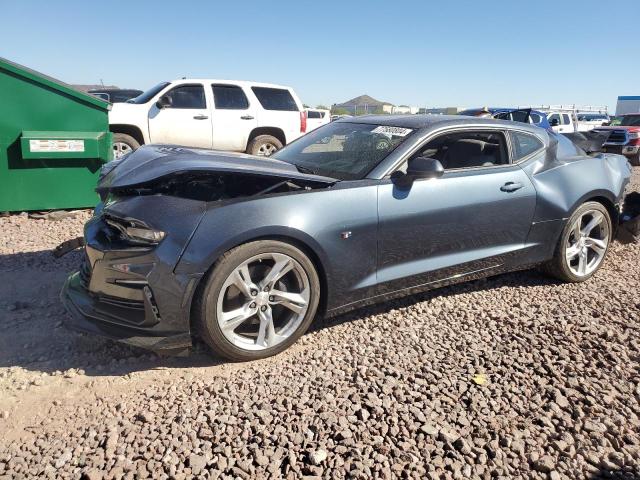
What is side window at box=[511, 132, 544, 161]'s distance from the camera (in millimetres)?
4211

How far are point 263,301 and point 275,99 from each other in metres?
8.33

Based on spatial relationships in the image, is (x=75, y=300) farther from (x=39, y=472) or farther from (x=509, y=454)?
(x=509, y=454)

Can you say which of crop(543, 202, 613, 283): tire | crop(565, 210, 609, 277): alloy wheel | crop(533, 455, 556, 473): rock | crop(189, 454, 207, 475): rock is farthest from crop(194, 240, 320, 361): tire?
crop(565, 210, 609, 277): alloy wheel

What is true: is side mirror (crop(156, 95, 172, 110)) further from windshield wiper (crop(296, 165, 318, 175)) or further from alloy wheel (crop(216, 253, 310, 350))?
alloy wheel (crop(216, 253, 310, 350))

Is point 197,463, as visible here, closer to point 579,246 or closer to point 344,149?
point 344,149

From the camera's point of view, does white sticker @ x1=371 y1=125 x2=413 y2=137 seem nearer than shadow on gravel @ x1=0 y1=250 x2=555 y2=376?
No

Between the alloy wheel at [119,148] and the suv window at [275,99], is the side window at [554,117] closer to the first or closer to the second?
the suv window at [275,99]

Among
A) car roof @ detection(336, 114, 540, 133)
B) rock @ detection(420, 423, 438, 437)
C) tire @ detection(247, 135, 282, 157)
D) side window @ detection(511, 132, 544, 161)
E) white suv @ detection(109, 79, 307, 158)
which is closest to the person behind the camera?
rock @ detection(420, 423, 438, 437)

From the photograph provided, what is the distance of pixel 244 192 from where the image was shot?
Answer: 3174 mm

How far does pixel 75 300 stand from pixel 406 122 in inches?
107

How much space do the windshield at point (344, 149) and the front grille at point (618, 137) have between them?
13402mm

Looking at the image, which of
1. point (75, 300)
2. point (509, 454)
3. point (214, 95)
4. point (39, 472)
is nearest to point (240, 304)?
point (75, 300)

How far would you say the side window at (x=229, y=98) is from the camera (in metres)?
10.0

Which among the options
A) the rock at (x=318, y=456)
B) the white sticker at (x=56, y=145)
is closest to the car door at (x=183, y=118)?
the white sticker at (x=56, y=145)
